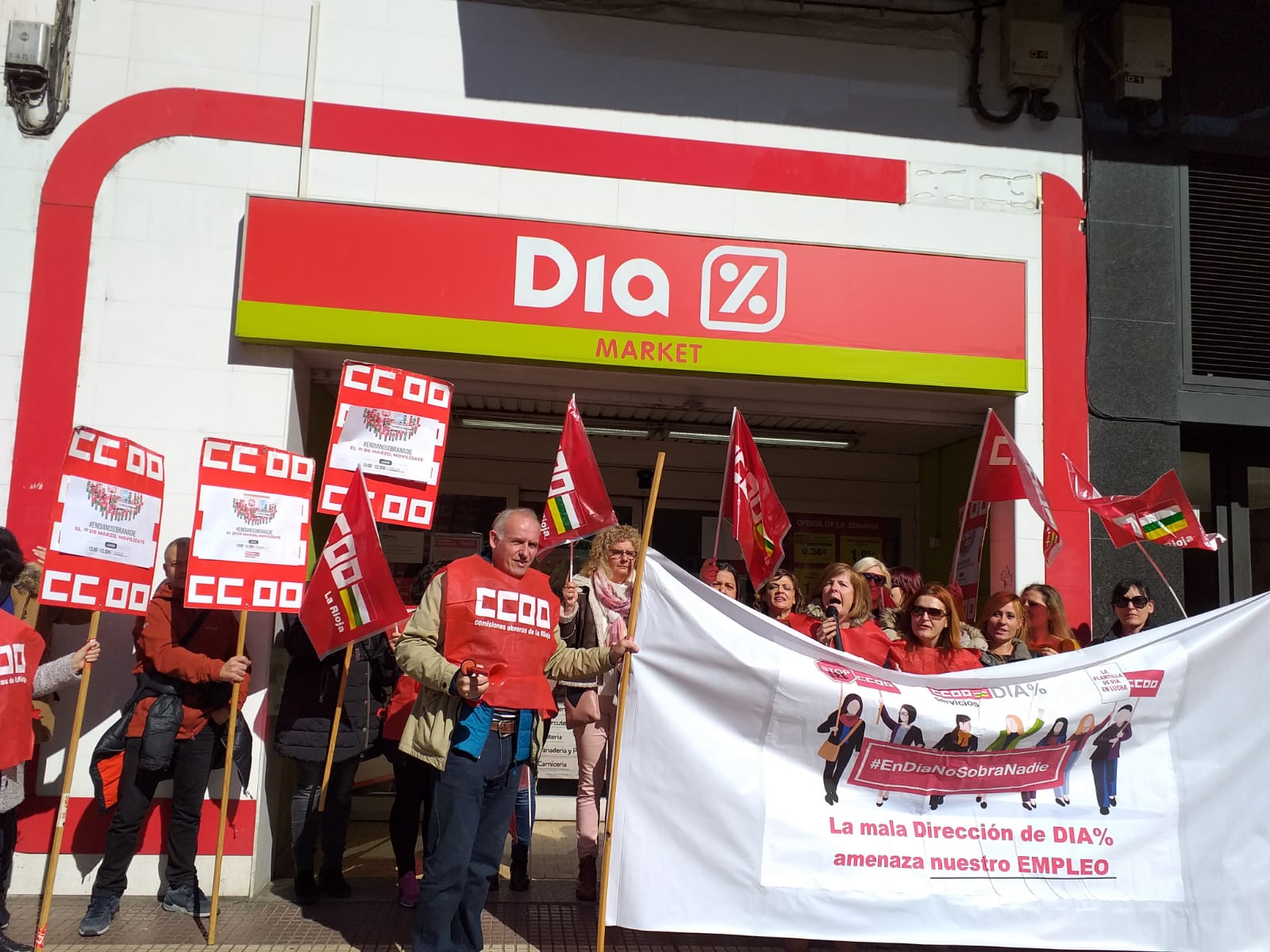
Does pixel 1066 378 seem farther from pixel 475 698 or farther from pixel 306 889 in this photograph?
pixel 306 889

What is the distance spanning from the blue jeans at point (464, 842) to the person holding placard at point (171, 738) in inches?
56.4

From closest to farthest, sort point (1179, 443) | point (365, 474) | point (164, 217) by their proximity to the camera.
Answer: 1. point (365, 474)
2. point (164, 217)
3. point (1179, 443)

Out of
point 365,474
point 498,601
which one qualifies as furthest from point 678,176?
point 498,601

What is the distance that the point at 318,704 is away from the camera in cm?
569

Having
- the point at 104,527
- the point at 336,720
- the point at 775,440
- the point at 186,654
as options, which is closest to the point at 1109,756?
the point at 336,720

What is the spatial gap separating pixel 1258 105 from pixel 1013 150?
194cm

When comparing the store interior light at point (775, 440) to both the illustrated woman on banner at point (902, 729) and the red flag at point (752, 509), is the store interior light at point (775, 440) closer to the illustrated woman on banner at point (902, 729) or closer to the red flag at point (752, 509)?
the red flag at point (752, 509)

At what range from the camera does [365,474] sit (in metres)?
5.87

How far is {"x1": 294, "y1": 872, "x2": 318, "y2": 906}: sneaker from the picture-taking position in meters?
5.80

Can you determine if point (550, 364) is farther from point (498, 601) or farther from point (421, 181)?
point (498, 601)

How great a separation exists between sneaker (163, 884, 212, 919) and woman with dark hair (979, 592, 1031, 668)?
4320 mm

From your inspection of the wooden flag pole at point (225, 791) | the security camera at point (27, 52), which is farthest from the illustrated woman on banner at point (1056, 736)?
the security camera at point (27, 52)

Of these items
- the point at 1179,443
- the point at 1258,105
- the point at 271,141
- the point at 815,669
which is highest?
the point at 1258,105

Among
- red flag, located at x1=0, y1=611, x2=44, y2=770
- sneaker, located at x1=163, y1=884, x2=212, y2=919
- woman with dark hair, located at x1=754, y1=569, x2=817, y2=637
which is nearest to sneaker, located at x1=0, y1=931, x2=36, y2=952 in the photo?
sneaker, located at x1=163, y1=884, x2=212, y2=919
